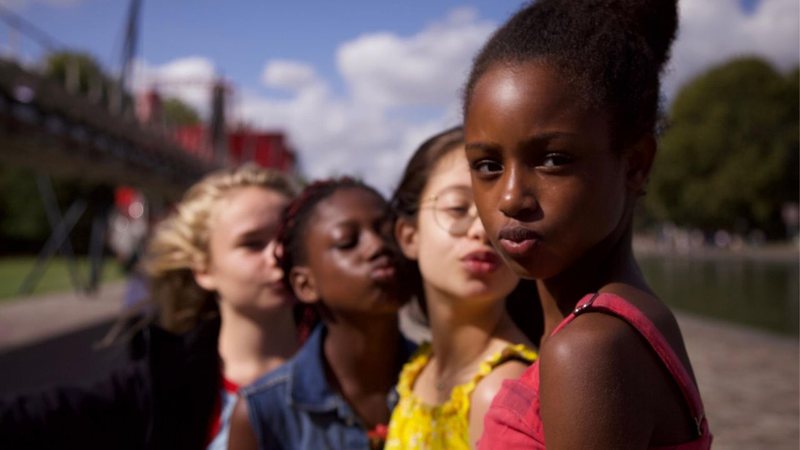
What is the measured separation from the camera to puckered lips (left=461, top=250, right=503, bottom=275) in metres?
1.83

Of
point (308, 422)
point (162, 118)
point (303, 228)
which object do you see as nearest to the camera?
point (308, 422)

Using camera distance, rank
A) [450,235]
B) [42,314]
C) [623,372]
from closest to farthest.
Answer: [623,372] → [450,235] → [42,314]

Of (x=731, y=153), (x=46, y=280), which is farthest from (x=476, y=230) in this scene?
(x=731, y=153)

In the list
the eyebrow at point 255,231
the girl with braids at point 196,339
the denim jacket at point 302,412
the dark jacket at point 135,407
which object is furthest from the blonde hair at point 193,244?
the denim jacket at point 302,412

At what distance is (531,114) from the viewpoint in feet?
3.57

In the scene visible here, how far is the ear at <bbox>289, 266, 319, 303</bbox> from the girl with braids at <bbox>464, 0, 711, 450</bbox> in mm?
1325

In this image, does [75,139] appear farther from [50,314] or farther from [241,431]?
A: [241,431]

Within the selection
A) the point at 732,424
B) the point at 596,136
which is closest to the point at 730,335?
the point at 732,424

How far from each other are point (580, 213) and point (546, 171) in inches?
2.9

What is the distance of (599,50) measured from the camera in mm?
1128

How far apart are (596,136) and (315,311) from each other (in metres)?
1.73

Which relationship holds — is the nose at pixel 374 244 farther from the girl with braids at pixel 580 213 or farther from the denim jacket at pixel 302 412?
the girl with braids at pixel 580 213

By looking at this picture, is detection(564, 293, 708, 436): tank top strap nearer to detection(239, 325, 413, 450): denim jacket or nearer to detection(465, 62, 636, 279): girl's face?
detection(465, 62, 636, 279): girl's face

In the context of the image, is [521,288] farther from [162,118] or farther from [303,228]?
[162,118]
